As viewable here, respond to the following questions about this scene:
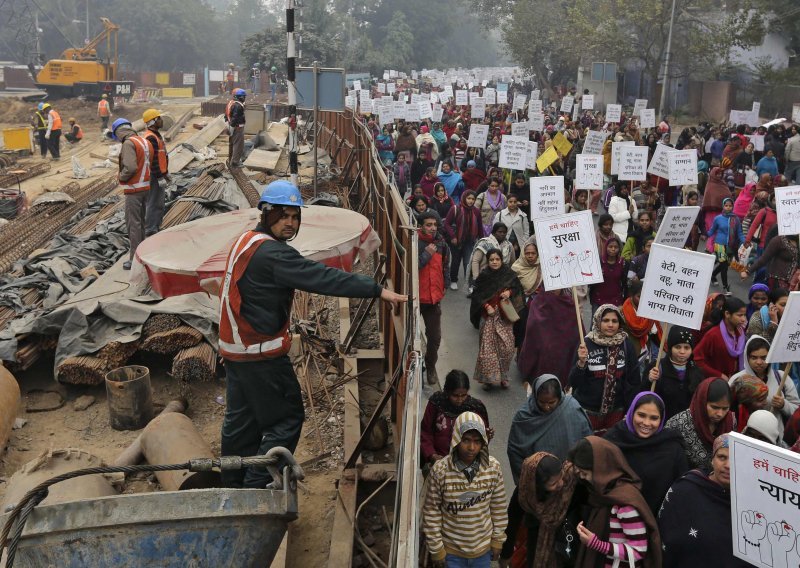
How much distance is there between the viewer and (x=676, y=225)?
29.1 ft

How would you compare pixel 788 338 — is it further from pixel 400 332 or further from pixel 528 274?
pixel 528 274

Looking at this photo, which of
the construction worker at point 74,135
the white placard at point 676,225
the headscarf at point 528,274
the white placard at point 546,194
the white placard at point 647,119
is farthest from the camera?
the construction worker at point 74,135

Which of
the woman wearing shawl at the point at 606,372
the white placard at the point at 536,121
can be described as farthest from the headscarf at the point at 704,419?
the white placard at the point at 536,121

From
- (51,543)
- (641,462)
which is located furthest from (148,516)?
(641,462)

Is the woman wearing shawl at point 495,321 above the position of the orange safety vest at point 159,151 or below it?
below

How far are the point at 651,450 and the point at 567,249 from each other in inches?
91.5

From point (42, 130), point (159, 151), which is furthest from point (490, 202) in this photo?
point (42, 130)

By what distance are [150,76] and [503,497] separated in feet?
233

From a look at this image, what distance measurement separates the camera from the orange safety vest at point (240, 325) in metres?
4.80

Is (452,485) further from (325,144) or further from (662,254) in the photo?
(325,144)

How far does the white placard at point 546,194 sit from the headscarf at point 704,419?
514 centimetres

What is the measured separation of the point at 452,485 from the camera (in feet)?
15.6

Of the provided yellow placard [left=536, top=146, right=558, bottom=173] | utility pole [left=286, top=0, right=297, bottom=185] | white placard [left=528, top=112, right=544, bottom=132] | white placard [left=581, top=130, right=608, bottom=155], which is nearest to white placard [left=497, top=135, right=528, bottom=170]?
yellow placard [left=536, top=146, right=558, bottom=173]

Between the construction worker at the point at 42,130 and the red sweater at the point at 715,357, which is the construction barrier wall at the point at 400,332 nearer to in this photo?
the red sweater at the point at 715,357
